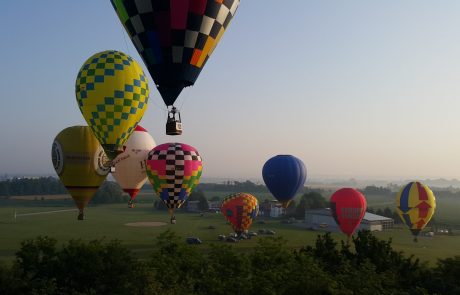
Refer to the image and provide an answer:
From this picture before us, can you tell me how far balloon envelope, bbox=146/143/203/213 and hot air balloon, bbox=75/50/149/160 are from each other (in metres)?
8.19

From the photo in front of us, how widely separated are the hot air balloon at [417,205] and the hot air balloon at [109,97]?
133ft

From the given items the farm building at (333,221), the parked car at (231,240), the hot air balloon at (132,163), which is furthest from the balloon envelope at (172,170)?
the farm building at (333,221)

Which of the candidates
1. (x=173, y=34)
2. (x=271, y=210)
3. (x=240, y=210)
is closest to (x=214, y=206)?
(x=271, y=210)

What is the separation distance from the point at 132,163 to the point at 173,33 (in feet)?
60.8

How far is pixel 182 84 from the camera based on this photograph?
2231cm

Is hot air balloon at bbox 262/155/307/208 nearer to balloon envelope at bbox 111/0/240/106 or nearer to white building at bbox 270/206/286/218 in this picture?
balloon envelope at bbox 111/0/240/106

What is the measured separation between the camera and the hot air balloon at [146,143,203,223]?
116 feet

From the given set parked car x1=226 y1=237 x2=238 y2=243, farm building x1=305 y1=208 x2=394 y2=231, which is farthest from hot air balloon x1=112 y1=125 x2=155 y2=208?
farm building x1=305 y1=208 x2=394 y2=231

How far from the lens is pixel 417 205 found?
53.1 m

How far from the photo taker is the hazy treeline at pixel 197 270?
61.1 ft

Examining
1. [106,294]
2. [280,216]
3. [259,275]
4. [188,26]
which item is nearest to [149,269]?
[106,294]

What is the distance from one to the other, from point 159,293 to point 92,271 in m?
6.31

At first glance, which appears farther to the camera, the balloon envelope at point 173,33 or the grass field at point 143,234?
the grass field at point 143,234

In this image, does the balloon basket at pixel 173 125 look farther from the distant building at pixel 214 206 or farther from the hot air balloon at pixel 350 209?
the distant building at pixel 214 206
